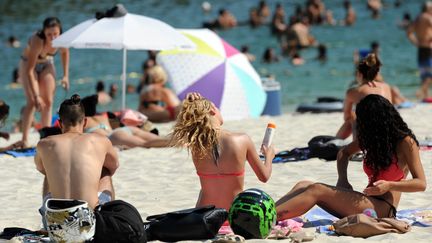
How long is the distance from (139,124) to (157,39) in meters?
0.84

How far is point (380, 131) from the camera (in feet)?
18.8

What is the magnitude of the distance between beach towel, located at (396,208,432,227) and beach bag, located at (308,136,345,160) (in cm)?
222

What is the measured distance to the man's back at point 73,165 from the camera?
5.57 metres

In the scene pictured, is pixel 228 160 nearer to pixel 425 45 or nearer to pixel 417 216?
pixel 417 216

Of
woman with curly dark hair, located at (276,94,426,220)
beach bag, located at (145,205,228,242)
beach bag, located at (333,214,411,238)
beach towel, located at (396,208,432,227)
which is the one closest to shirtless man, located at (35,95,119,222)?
beach bag, located at (145,205,228,242)

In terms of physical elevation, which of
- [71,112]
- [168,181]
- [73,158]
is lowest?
[168,181]

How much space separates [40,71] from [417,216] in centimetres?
470

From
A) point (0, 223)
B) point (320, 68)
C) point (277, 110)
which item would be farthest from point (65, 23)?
point (0, 223)

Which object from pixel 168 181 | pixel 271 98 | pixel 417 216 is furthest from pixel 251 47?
pixel 417 216

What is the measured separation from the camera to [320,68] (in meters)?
22.2

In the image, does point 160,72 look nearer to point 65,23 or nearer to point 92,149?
point 92,149

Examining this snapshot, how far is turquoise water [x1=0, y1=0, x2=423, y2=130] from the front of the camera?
755 inches

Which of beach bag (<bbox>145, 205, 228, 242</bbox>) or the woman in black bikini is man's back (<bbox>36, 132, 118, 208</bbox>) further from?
the woman in black bikini

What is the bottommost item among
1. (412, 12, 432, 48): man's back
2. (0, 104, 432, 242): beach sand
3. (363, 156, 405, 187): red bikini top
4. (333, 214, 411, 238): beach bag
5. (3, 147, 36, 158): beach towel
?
(3, 147, 36, 158): beach towel
